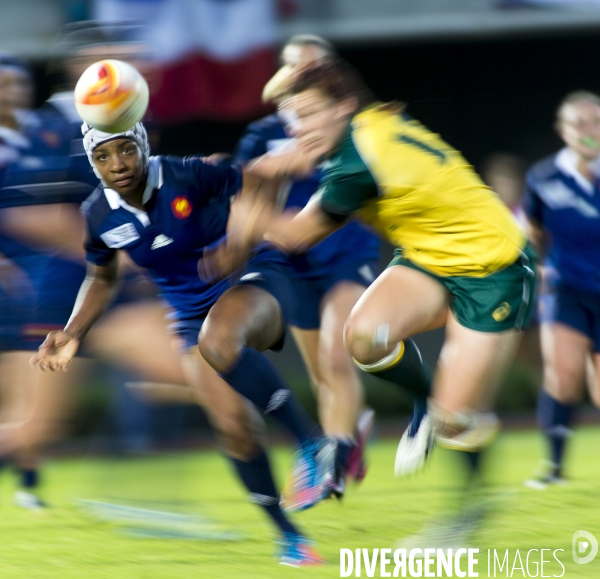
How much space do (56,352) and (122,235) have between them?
560 millimetres

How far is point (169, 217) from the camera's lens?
483 cm

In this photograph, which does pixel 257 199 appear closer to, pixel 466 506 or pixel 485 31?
pixel 466 506

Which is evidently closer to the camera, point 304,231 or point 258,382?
point 304,231

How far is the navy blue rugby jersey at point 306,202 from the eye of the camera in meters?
6.38

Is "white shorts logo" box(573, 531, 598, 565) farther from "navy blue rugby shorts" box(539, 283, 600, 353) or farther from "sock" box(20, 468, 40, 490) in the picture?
"sock" box(20, 468, 40, 490)

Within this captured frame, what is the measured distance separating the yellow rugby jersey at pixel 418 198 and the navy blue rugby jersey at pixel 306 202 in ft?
5.44

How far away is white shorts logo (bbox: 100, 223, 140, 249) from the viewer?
4812mm

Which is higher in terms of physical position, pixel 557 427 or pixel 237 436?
pixel 237 436

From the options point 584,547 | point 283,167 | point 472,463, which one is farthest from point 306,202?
point 584,547

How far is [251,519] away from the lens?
5.99 m

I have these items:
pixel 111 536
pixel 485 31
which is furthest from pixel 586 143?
pixel 485 31

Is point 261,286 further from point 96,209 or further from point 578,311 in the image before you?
point 578,311

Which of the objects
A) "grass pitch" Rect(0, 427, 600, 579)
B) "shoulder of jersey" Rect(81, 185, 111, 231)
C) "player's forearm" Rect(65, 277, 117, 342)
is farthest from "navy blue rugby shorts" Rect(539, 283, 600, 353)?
"shoulder of jersey" Rect(81, 185, 111, 231)

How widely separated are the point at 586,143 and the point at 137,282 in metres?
2.74
